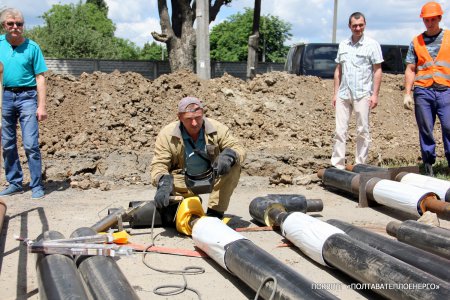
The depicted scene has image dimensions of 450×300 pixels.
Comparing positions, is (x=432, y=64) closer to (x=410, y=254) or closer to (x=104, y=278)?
(x=410, y=254)

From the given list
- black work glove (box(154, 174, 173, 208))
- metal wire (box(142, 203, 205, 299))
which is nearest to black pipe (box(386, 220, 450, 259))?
metal wire (box(142, 203, 205, 299))

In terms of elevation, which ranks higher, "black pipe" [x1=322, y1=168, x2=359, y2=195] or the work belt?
the work belt

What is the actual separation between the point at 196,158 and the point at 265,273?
6.07 feet

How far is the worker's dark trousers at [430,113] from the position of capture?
6.49 meters

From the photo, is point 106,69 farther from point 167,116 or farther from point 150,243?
point 150,243

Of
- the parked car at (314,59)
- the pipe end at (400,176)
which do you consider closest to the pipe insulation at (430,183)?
Answer: the pipe end at (400,176)

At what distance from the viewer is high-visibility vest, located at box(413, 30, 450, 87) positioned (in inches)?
253

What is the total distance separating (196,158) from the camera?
4852 millimetres

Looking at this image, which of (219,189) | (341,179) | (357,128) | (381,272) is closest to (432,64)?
(357,128)

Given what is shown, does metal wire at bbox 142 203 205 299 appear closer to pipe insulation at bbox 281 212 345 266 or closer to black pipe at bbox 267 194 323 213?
pipe insulation at bbox 281 212 345 266

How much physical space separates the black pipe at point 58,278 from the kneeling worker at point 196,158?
4.16ft

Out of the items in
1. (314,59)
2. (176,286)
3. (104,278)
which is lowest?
(176,286)

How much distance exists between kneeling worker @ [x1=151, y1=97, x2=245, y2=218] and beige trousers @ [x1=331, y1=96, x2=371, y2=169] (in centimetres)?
241

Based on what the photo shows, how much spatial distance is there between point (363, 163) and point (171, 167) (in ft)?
10.0
